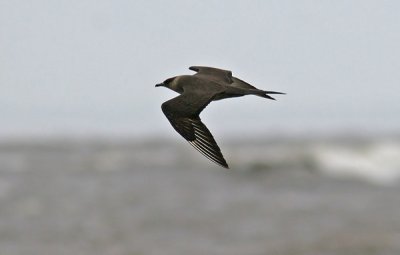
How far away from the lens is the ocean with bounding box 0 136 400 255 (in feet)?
78.2

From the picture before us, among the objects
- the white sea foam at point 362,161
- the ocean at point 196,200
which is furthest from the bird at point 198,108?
the white sea foam at point 362,161

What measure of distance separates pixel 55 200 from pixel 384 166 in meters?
13.2

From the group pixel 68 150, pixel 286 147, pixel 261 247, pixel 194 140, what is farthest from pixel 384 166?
pixel 194 140

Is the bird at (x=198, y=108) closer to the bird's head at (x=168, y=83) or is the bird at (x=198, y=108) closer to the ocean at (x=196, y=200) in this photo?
the bird's head at (x=168, y=83)

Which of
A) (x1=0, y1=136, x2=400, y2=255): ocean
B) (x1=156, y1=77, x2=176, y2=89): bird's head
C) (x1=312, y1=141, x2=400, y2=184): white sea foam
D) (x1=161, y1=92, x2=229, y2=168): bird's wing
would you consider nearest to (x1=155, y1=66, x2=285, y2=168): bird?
(x1=161, y1=92, x2=229, y2=168): bird's wing

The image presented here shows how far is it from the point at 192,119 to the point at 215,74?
1.14 meters

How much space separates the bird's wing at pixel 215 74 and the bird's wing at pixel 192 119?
661 millimetres

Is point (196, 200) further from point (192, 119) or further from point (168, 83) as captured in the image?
point (192, 119)

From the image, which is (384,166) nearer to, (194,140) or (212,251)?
(212,251)

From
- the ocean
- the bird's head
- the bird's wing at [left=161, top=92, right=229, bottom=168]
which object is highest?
the ocean

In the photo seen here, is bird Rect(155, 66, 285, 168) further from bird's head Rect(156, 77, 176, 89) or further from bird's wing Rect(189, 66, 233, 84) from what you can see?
bird's head Rect(156, 77, 176, 89)

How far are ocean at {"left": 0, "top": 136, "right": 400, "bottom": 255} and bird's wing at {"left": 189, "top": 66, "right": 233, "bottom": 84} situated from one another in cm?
1092

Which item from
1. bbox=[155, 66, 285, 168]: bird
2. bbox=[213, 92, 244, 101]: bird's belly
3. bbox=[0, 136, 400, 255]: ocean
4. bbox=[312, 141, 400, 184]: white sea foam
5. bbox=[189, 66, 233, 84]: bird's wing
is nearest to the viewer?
bbox=[155, 66, 285, 168]: bird

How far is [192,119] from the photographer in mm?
9445
